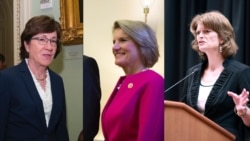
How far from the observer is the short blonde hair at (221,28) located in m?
1.17

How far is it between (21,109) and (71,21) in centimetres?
33

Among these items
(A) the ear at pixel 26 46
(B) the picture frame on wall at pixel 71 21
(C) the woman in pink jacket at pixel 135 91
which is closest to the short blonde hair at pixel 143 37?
(C) the woman in pink jacket at pixel 135 91

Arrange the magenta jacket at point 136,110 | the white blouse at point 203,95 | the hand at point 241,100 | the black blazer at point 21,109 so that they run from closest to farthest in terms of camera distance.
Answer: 1. the black blazer at point 21,109
2. the magenta jacket at point 136,110
3. the hand at point 241,100
4. the white blouse at point 203,95

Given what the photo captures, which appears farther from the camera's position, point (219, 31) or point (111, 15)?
point (219, 31)

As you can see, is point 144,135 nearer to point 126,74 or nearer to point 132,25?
point 126,74

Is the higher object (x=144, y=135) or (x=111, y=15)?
(x=111, y=15)

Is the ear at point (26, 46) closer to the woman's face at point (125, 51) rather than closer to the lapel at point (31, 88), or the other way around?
the lapel at point (31, 88)

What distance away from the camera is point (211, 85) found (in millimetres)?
1144

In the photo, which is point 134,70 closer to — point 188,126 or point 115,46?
point 115,46

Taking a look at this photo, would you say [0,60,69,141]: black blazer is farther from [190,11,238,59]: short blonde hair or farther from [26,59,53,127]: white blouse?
[190,11,238,59]: short blonde hair

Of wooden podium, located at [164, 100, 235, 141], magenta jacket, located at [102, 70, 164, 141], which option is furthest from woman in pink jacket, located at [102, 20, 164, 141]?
wooden podium, located at [164, 100, 235, 141]

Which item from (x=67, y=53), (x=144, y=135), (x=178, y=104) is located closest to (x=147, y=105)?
(x=144, y=135)

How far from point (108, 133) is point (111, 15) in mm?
360

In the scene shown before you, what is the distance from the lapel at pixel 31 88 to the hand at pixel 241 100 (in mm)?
577
